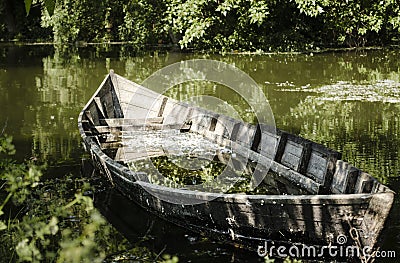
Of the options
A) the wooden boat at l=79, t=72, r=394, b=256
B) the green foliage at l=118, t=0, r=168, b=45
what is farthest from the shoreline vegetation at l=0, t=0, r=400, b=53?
the wooden boat at l=79, t=72, r=394, b=256

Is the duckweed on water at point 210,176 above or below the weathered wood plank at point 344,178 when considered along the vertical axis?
below

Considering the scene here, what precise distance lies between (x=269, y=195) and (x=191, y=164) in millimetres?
2697

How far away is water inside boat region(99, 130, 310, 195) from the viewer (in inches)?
257

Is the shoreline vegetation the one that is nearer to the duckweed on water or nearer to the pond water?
the pond water

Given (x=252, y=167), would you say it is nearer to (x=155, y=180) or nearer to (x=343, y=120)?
(x=155, y=180)

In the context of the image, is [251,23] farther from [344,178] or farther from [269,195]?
[269,195]

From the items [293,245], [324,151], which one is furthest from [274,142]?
[293,245]

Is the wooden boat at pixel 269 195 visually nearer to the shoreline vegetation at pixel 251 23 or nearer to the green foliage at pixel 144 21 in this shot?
the shoreline vegetation at pixel 251 23

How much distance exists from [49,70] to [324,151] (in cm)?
1303

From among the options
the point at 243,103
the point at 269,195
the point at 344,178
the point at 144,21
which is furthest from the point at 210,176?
the point at 144,21

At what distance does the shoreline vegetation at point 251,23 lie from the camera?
778 inches

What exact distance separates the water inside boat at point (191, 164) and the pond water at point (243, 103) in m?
0.69

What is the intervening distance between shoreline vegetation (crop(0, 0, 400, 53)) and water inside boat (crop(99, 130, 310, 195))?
35.9 feet

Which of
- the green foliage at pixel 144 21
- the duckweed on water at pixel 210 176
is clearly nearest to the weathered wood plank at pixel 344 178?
the duckweed on water at pixel 210 176
